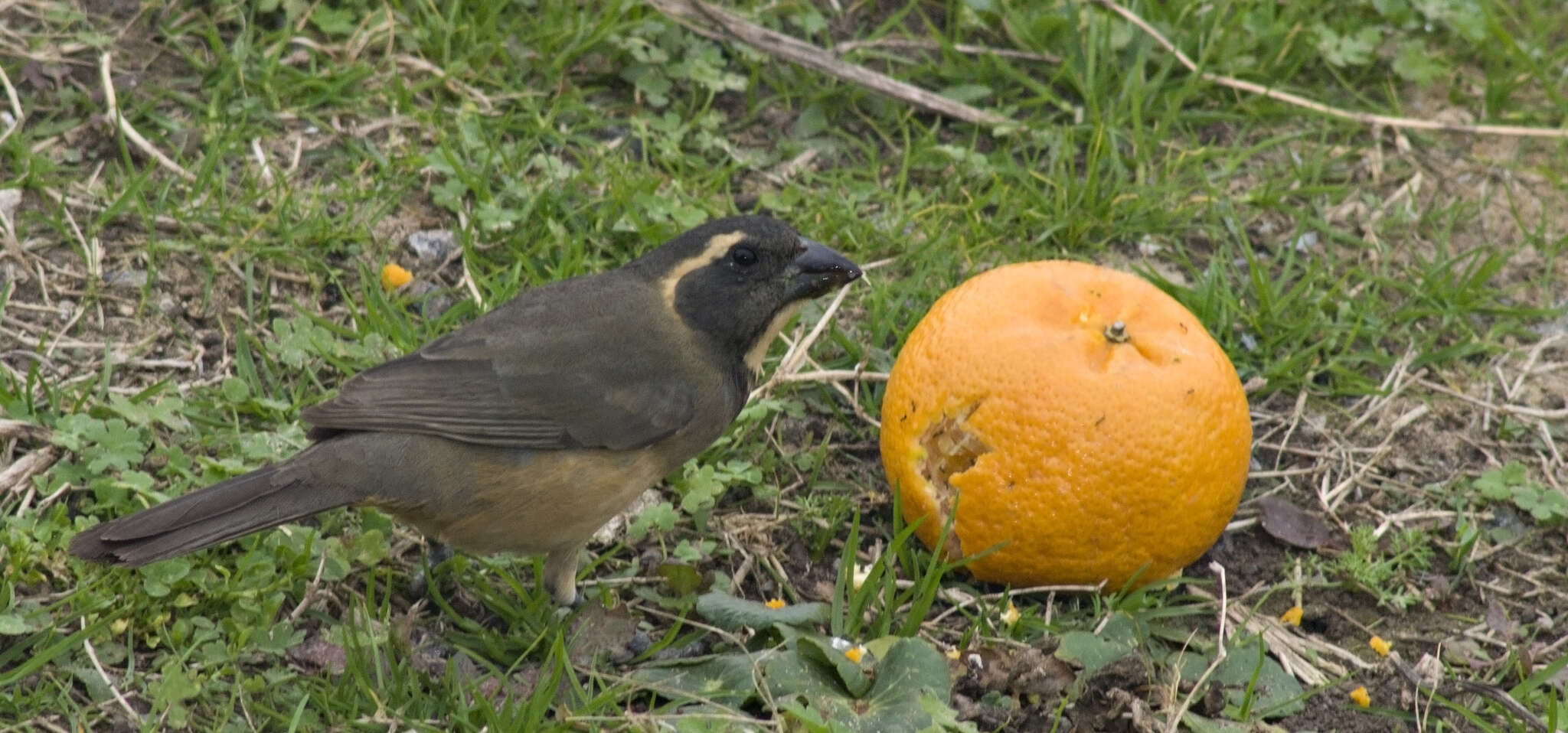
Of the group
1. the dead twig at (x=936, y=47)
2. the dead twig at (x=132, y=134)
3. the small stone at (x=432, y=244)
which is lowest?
the small stone at (x=432, y=244)

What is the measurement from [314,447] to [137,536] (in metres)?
0.61

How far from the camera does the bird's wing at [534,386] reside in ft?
17.7

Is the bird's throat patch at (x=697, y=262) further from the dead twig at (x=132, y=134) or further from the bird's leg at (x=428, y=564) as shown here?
the dead twig at (x=132, y=134)

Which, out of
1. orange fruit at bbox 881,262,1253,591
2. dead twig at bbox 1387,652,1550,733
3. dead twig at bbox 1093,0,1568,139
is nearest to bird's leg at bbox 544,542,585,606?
orange fruit at bbox 881,262,1253,591

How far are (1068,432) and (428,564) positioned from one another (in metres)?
2.20

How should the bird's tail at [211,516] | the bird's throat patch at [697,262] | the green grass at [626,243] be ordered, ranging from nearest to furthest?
the bird's tail at [211,516]
the green grass at [626,243]
the bird's throat patch at [697,262]

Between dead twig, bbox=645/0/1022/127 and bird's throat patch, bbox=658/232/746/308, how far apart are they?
2.49 metres

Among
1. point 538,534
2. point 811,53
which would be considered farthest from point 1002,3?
point 538,534

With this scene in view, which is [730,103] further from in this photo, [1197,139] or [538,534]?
[538,534]

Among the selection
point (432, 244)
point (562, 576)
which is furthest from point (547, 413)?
point (432, 244)

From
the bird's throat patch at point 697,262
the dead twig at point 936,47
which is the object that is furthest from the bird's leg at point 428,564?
the dead twig at point 936,47

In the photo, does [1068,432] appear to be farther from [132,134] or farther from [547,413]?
[132,134]

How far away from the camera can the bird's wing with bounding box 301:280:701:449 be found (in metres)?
5.39

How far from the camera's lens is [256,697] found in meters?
5.04
